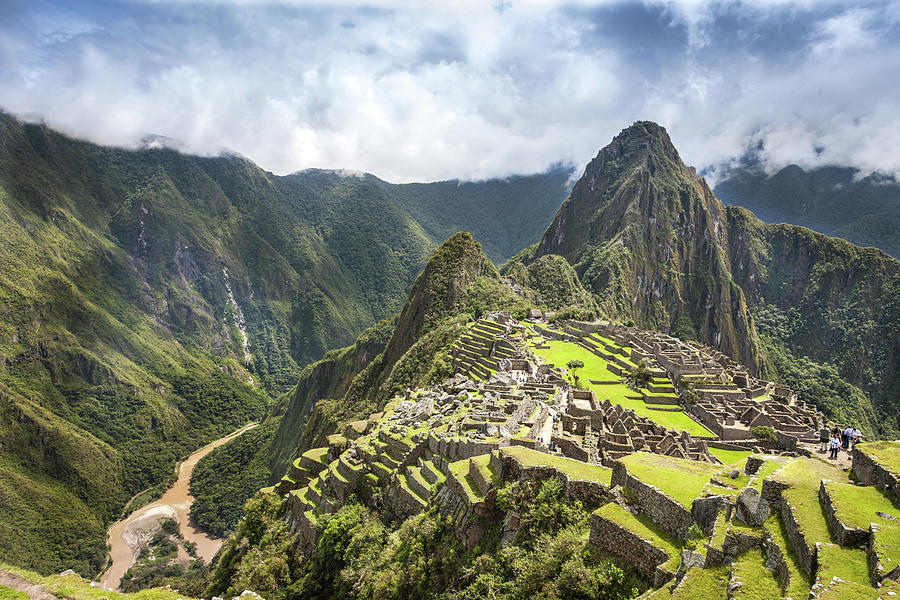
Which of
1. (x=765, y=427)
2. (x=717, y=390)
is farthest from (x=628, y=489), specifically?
(x=717, y=390)

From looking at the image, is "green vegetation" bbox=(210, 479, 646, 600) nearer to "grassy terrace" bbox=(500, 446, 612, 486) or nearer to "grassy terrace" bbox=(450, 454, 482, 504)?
"grassy terrace" bbox=(500, 446, 612, 486)

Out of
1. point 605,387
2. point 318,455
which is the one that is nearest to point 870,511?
point 318,455

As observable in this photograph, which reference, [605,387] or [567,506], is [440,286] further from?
[567,506]

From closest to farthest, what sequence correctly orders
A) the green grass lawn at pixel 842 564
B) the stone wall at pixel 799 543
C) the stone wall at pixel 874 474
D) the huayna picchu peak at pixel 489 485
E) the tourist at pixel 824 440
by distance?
1. the green grass lawn at pixel 842 564
2. the stone wall at pixel 799 543
3. the stone wall at pixel 874 474
4. the huayna picchu peak at pixel 489 485
5. the tourist at pixel 824 440

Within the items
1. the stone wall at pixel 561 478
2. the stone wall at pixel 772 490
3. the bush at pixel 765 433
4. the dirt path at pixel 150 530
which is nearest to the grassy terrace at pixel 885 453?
the stone wall at pixel 772 490

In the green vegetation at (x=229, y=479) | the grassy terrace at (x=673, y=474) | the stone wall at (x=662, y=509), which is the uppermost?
the grassy terrace at (x=673, y=474)

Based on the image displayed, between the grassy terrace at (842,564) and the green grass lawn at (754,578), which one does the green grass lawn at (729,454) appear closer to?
the green grass lawn at (754,578)
